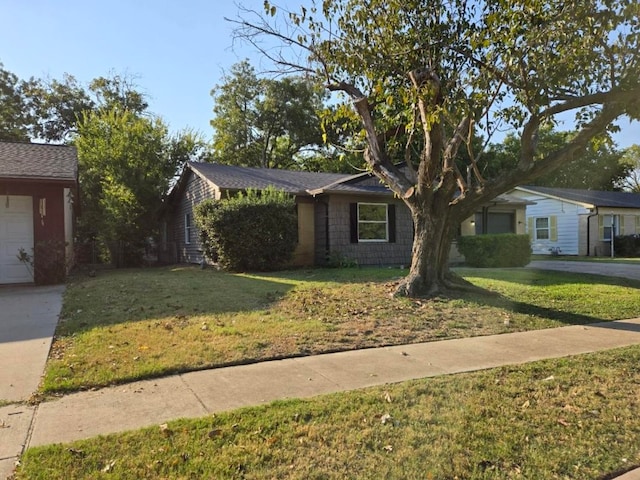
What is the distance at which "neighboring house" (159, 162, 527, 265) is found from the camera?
16.1 metres

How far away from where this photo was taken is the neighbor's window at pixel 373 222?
16734mm

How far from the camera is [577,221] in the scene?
2612 centimetres

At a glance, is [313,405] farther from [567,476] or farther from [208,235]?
[208,235]

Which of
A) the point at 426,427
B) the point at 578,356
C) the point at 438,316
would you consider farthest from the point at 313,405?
the point at 438,316

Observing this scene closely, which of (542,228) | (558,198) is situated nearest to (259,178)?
(558,198)

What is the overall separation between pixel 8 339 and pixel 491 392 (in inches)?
238

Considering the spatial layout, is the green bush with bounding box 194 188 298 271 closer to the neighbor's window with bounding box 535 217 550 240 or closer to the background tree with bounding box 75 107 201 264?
the background tree with bounding box 75 107 201 264

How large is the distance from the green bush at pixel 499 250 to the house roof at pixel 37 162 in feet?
42.0

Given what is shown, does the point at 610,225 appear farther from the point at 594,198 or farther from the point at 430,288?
the point at 430,288

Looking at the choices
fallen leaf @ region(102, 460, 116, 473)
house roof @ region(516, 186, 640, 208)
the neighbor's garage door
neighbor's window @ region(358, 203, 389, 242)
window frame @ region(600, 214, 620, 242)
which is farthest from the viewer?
window frame @ region(600, 214, 620, 242)

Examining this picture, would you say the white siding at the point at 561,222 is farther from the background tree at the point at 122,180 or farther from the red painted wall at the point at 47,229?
the red painted wall at the point at 47,229

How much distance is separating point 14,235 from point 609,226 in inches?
1082

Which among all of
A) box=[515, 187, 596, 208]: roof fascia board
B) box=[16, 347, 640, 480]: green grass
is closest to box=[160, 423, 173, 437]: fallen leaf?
box=[16, 347, 640, 480]: green grass

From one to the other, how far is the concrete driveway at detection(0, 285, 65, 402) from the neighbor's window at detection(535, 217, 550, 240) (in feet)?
82.5
